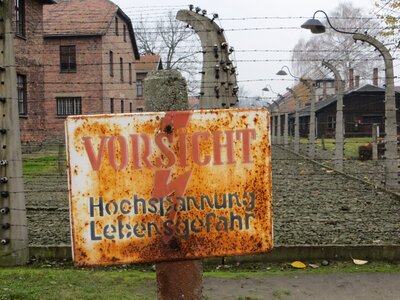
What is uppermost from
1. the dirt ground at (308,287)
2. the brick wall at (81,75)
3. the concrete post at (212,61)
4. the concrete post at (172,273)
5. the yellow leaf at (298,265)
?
the brick wall at (81,75)

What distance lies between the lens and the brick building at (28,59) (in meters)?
19.8

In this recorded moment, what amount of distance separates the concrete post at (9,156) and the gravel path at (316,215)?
31.0 inches

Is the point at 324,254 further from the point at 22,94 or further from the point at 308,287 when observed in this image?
the point at 22,94

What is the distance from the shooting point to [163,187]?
1687 mm

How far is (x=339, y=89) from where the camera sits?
12.3 metres

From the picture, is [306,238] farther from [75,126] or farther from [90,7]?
[90,7]

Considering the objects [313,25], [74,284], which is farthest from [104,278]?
[313,25]

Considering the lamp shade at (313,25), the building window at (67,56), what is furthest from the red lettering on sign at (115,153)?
the building window at (67,56)

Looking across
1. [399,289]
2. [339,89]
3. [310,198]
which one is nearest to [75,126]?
[399,289]

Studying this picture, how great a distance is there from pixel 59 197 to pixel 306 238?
5.51 meters

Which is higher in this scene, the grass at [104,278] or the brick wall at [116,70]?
the brick wall at [116,70]

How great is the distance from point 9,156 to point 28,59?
696 inches

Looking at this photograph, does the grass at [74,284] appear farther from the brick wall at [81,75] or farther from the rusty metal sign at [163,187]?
the brick wall at [81,75]

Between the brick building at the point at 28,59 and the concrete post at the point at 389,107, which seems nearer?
the concrete post at the point at 389,107
